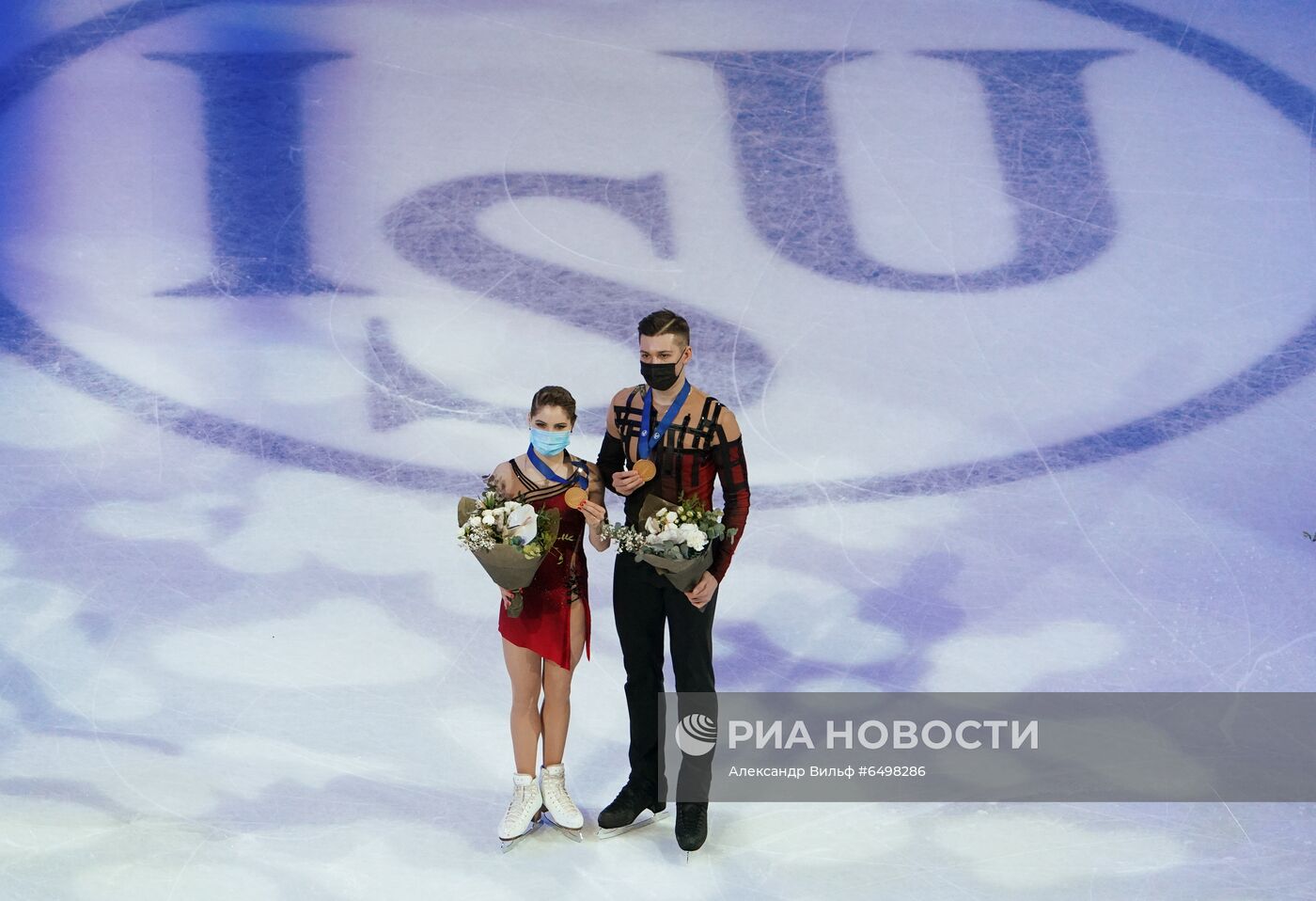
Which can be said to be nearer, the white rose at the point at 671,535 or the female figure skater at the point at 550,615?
the white rose at the point at 671,535

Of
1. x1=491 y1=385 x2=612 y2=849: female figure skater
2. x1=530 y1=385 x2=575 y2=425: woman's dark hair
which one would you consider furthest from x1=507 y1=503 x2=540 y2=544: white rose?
x1=530 y1=385 x2=575 y2=425: woman's dark hair

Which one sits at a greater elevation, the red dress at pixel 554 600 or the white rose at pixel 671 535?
the white rose at pixel 671 535

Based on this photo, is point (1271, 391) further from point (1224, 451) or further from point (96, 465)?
point (96, 465)

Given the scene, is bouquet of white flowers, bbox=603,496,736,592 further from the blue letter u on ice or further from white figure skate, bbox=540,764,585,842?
the blue letter u on ice

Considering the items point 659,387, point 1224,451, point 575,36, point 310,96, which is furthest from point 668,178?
point 659,387

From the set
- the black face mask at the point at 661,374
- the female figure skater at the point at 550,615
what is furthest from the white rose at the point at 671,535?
the black face mask at the point at 661,374

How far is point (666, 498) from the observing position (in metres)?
4.20

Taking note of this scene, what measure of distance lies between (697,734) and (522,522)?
902 mm

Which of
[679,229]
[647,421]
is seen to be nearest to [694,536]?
[647,421]

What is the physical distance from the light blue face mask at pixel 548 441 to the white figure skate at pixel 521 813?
1050mm

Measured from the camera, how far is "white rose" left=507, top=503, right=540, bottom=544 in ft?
12.8

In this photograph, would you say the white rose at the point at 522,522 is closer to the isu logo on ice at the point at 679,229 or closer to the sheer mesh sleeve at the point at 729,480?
the sheer mesh sleeve at the point at 729,480

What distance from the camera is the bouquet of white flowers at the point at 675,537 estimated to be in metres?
3.92

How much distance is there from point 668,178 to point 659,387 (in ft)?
12.9
